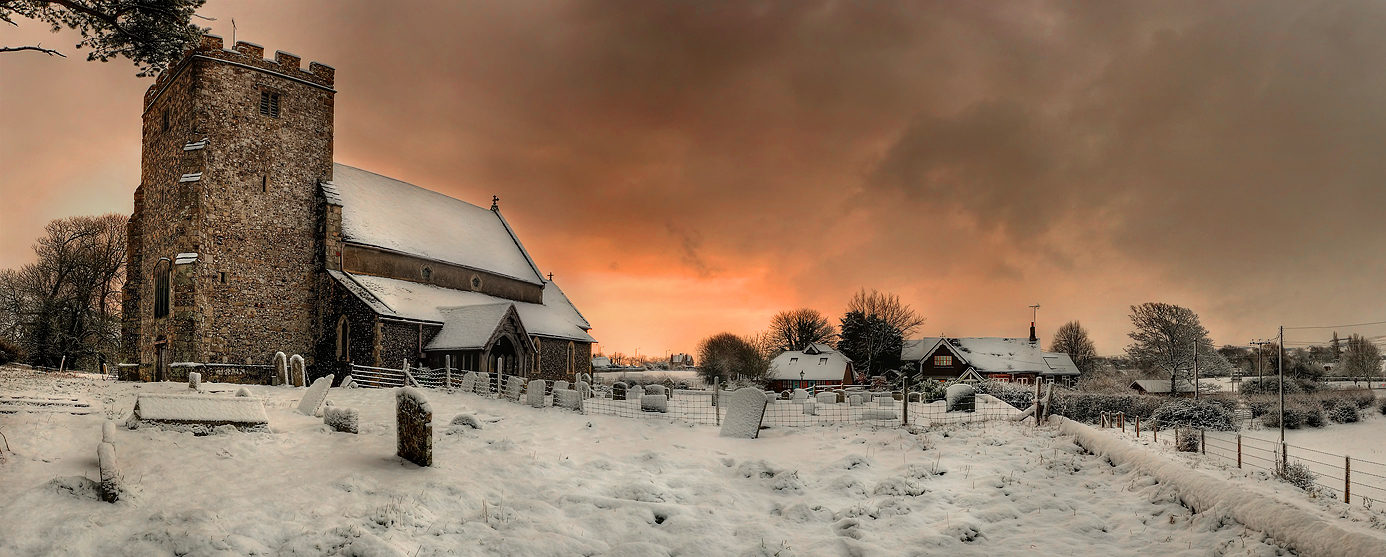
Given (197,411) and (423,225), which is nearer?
(197,411)

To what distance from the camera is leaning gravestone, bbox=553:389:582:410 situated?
1875cm

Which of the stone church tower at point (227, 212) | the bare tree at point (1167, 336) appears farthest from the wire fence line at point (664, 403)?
the bare tree at point (1167, 336)

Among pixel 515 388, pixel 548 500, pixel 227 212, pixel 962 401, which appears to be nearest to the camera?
pixel 548 500

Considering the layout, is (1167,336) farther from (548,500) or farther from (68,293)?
(68,293)

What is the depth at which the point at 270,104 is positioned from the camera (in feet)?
89.6

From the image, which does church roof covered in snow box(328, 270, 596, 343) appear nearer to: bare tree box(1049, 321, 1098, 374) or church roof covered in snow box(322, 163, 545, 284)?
church roof covered in snow box(322, 163, 545, 284)

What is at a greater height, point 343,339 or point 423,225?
point 423,225

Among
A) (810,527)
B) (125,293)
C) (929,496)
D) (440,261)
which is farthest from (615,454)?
(125,293)

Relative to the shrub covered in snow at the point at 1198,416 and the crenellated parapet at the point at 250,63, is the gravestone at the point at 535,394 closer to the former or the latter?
the crenellated parapet at the point at 250,63

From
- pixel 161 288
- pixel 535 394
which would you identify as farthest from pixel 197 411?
pixel 161 288

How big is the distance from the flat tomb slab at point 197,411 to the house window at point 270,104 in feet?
67.6

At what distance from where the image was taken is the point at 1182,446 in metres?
13.7

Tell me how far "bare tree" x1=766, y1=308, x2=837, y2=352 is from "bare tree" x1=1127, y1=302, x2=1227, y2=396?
25218 mm

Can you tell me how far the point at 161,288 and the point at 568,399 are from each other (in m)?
18.3
